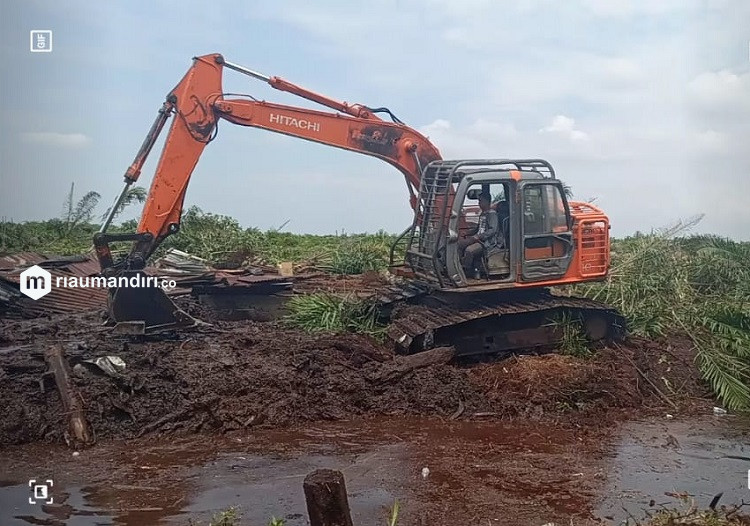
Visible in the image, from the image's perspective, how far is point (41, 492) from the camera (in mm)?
4617

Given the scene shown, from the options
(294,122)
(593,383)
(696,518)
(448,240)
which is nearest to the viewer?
(696,518)

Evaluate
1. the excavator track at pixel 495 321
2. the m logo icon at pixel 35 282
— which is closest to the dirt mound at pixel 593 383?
the excavator track at pixel 495 321

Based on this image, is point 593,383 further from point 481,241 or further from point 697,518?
point 697,518

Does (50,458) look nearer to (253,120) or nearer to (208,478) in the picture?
(208,478)

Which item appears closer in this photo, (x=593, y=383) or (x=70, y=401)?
(x=70, y=401)

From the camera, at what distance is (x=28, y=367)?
618 cm

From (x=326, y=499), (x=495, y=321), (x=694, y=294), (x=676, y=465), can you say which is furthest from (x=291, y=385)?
(x=694, y=294)

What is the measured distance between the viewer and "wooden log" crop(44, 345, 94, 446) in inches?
215

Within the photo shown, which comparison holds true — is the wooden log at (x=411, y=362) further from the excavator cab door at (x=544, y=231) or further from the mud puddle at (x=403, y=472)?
the excavator cab door at (x=544, y=231)

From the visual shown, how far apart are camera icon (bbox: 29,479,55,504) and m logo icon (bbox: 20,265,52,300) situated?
419 cm

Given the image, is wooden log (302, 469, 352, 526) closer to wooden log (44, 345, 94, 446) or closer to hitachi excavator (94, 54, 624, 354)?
wooden log (44, 345, 94, 446)

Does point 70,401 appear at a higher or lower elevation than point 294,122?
lower

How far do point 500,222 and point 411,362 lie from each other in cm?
157

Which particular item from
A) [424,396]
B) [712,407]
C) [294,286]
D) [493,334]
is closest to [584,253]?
[493,334]
